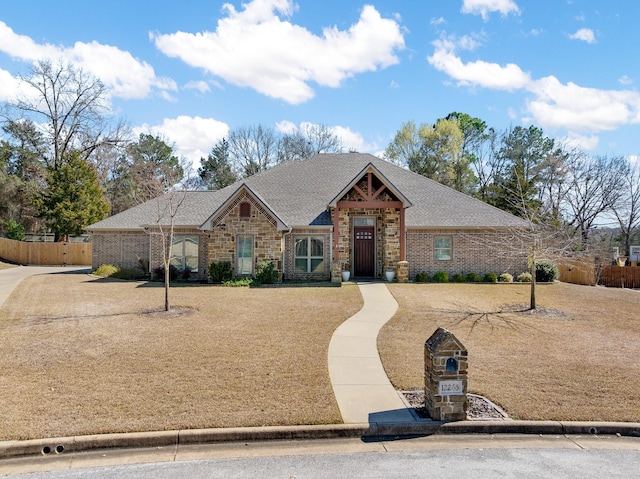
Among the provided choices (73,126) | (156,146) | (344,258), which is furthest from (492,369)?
(156,146)

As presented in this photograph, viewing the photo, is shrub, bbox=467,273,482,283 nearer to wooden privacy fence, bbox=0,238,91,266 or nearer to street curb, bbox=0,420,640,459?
street curb, bbox=0,420,640,459

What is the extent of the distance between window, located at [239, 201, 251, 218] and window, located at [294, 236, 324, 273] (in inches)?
106

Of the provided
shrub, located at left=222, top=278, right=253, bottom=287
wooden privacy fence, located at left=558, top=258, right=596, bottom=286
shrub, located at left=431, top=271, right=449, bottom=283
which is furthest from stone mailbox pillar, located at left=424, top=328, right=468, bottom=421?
wooden privacy fence, located at left=558, top=258, right=596, bottom=286

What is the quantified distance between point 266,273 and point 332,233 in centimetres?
379

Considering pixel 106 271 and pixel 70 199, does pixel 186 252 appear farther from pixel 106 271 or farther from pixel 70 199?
pixel 70 199

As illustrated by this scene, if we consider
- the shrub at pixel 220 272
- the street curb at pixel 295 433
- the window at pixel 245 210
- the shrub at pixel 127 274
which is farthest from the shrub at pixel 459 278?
the shrub at pixel 127 274

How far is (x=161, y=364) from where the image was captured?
27.0 feet

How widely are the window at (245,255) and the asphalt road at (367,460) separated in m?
16.0

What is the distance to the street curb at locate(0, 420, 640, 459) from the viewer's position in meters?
5.31

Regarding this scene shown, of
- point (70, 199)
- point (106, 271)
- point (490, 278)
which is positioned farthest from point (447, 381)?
point (70, 199)

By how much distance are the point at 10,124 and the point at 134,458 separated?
47.7 meters

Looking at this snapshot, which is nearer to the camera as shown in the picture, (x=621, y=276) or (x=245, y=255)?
(x=245, y=255)

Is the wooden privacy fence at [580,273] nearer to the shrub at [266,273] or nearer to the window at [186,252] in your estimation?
the shrub at [266,273]

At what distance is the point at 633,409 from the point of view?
6484 mm
